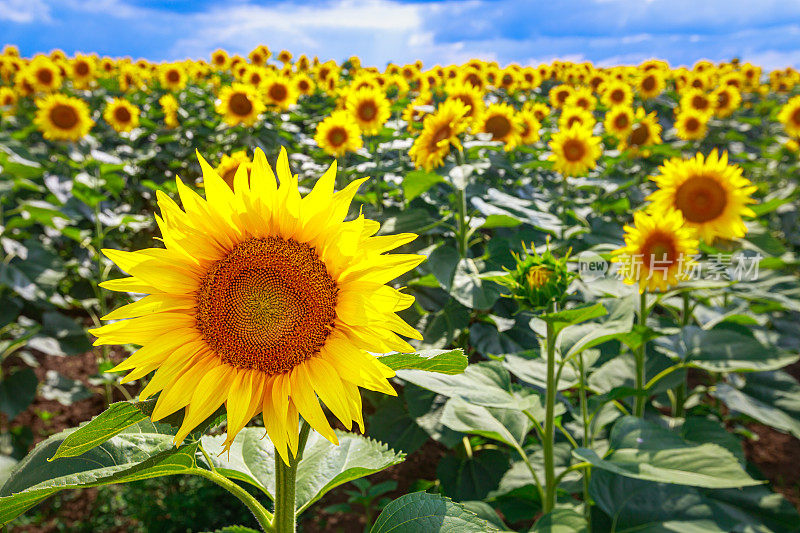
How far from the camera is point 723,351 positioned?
1.79 metres

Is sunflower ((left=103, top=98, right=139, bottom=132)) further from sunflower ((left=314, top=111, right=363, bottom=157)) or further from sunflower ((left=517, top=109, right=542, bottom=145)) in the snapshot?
sunflower ((left=517, top=109, right=542, bottom=145))

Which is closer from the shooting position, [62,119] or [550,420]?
[550,420]

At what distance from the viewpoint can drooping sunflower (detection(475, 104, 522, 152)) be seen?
3.42 m

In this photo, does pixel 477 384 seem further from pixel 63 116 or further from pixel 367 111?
pixel 63 116

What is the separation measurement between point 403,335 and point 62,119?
15.7 ft

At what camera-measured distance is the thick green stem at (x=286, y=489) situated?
0.79 m

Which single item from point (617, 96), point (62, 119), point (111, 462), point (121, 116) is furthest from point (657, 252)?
point (121, 116)

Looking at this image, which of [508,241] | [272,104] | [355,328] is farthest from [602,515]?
[272,104]

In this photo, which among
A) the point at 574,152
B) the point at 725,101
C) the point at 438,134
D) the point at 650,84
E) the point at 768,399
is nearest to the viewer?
the point at 768,399

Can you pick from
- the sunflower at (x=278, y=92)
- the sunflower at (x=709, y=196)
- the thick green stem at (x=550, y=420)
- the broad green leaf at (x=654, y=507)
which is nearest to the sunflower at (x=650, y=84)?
the sunflower at (x=278, y=92)

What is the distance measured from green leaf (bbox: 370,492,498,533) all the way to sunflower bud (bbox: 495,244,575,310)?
1.76 ft

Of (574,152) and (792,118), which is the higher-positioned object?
(792,118)

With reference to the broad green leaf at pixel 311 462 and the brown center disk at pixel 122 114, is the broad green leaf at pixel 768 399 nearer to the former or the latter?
the broad green leaf at pixel 311 462

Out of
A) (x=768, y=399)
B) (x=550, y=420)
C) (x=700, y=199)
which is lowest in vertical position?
(x=768, y=399)
